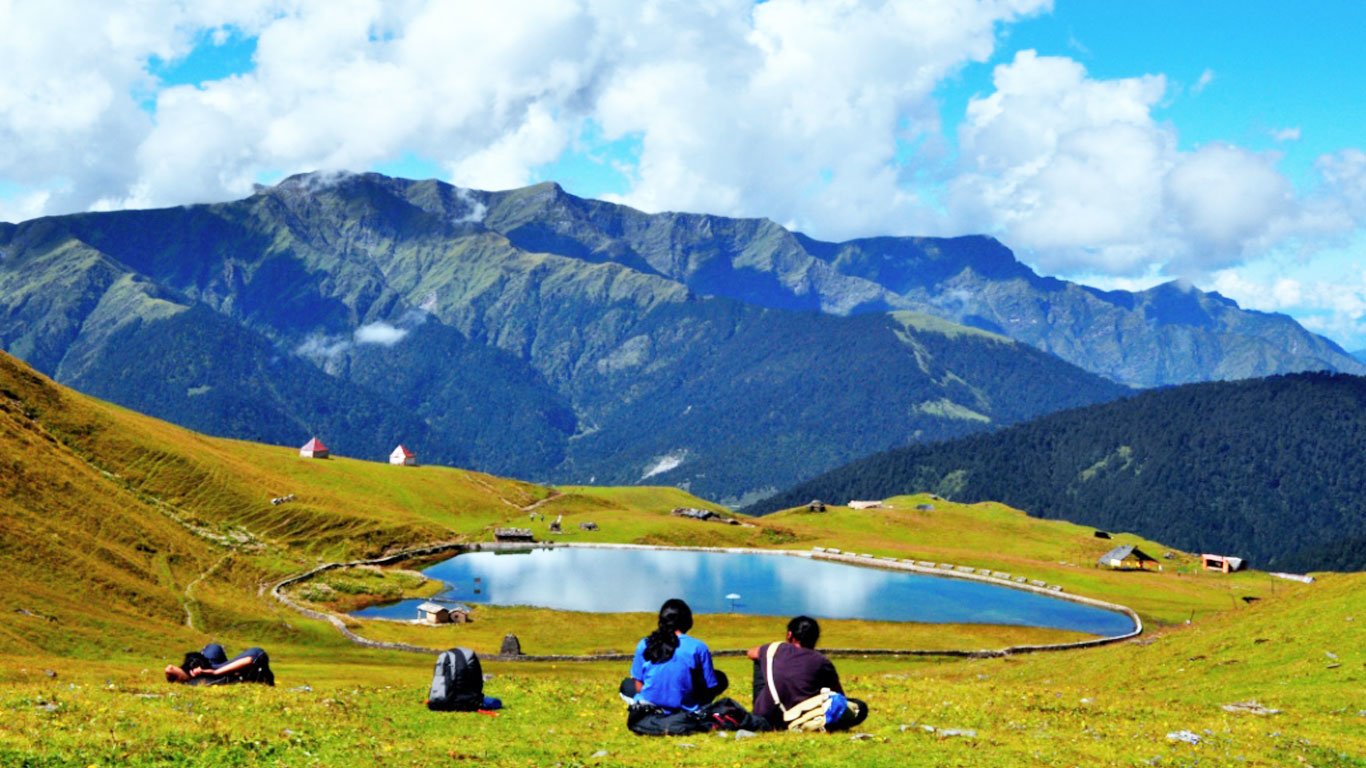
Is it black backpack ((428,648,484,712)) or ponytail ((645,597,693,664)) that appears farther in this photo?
black backpack ((428,648,484,712))

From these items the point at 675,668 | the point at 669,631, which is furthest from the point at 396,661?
the point at 669,631

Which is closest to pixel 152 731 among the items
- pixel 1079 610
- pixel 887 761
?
pixel 887 761

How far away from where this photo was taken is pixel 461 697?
3241cm

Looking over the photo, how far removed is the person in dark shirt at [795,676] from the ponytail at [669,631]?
182cm

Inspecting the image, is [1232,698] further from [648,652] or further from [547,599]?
[547,599]

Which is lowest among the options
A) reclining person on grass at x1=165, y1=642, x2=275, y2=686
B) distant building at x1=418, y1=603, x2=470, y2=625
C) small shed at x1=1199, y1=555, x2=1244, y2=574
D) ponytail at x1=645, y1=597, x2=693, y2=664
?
distant building at x1=418, y1=603, x2=470, y2=625

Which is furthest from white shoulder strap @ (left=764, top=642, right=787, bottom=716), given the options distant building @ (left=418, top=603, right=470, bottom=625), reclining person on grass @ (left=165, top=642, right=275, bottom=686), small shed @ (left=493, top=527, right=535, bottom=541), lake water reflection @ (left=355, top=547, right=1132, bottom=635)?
small shed @ (left=493, top=527, right=535, bottom=541)

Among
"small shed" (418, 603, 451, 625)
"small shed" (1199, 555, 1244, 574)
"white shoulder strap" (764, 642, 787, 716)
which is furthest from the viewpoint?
"small shed" (1199, 555, 1244, 574)

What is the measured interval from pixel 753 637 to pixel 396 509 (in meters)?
100

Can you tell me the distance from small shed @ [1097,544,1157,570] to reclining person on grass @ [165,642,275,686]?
164620mm

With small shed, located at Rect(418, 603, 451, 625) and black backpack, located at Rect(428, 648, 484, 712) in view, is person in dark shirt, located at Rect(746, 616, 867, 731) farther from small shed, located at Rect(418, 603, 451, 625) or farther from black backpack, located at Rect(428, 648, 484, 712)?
small shed, located at Rect(418, 603, 451, 625)

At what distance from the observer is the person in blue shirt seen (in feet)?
89.0

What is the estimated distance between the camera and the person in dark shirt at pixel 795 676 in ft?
88.9

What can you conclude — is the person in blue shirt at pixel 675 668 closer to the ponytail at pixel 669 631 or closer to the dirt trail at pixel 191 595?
the ponytail at pixel 669 631
